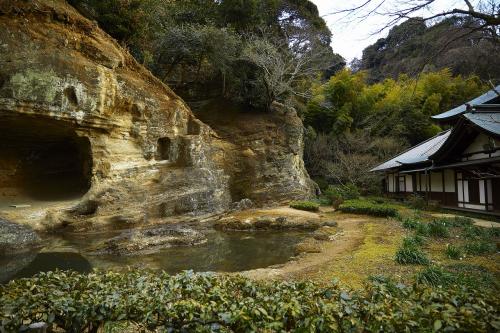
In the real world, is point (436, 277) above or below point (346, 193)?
above

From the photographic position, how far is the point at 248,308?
2.70m

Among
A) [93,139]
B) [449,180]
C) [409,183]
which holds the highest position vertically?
[93,139]

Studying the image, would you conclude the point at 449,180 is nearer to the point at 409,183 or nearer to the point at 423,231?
the point at 409,183

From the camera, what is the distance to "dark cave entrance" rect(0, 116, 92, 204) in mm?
13051

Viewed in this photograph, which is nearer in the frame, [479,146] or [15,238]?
[15,238]

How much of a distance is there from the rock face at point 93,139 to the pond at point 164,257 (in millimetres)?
2374

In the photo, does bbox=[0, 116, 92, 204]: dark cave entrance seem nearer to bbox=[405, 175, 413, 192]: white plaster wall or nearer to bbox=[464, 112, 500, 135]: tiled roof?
bbox=[464, 112, 500, 135]: tiled roof

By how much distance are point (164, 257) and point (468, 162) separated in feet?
47.2

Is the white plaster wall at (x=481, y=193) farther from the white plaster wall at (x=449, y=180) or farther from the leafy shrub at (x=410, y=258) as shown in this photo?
the leafy shrub at (x=410, y=258)

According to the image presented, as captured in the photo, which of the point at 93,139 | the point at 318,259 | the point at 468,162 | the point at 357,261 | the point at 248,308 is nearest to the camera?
the point at 248,308

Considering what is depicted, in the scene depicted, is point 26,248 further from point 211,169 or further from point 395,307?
point 395,307

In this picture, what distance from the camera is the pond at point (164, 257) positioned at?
28.2 feet

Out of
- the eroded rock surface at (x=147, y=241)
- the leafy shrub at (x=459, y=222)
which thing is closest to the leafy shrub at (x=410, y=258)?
the leafy shrub at (x=459, y=222)

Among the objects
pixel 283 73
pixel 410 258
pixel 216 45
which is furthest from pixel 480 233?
pixel 216 45
